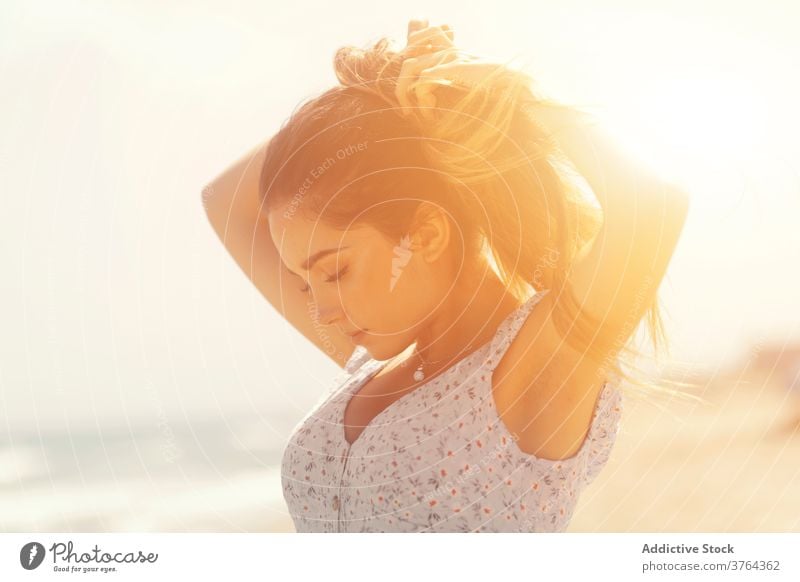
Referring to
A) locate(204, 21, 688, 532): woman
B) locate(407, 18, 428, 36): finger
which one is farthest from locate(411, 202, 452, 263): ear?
locate(407, 18, 428, 36): finger

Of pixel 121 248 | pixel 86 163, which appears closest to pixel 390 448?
pixel 121 248

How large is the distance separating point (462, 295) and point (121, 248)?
701 mm

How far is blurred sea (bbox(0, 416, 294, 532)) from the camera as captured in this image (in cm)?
150

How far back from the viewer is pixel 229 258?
1407 mm

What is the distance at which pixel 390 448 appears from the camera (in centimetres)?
98

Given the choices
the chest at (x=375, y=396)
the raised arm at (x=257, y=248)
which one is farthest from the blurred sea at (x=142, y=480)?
the chest at (x=375, y=396)

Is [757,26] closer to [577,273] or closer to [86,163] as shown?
[577,273]

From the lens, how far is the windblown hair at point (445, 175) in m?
1.02

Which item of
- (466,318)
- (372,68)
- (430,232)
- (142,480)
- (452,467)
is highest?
(372,68)

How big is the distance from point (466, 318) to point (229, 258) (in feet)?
1.69

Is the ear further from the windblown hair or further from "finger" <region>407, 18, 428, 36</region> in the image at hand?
"finger" <region>407, 18, 428, 36</region>

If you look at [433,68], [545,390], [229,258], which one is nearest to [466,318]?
[545,390]

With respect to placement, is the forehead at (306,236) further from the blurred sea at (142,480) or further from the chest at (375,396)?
the blurred sea at (142,480)

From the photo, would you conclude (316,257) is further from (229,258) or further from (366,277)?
(229,258)
